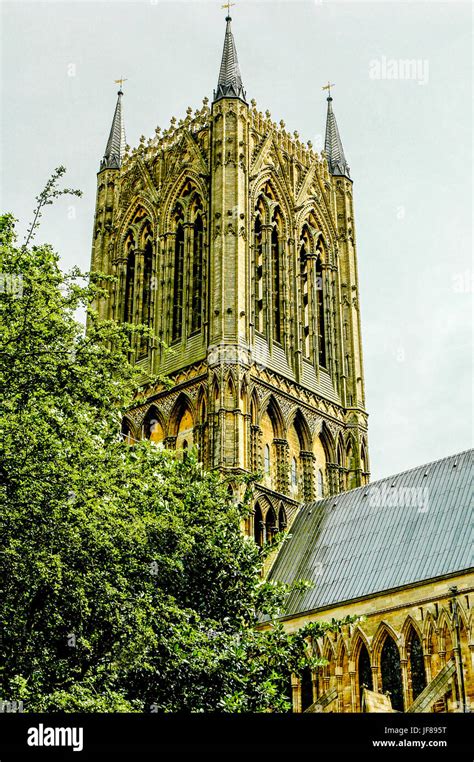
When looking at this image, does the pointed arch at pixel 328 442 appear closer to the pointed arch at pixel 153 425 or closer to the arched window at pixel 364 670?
the pointed arch at pixel 153 425

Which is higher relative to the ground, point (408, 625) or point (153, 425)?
point (153, 425)

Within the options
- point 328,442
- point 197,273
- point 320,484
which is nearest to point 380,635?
point 320,484

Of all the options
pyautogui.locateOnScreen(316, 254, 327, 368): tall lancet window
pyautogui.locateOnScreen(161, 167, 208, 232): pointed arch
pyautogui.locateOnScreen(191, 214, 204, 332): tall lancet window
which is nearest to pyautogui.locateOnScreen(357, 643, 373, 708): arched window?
pyautogui.locateOnScreen(191, 214, 204, 332): tall lancet window

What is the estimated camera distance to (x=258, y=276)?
1729 inches

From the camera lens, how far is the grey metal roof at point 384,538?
31.5 m

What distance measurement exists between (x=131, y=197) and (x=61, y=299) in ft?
99.0

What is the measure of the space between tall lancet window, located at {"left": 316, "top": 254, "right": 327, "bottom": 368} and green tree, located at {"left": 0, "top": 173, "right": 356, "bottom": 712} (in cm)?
2282

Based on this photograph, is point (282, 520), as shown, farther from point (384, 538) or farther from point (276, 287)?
point (276, 287)

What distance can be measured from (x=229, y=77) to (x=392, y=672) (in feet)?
83.8

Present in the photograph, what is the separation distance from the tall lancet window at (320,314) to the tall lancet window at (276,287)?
250 cm

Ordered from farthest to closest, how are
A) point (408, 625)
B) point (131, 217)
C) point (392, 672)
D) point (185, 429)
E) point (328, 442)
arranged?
point (131, 217) < point (328, 442) < point (185, 429) < point (392, 672) < point (408, 625)
